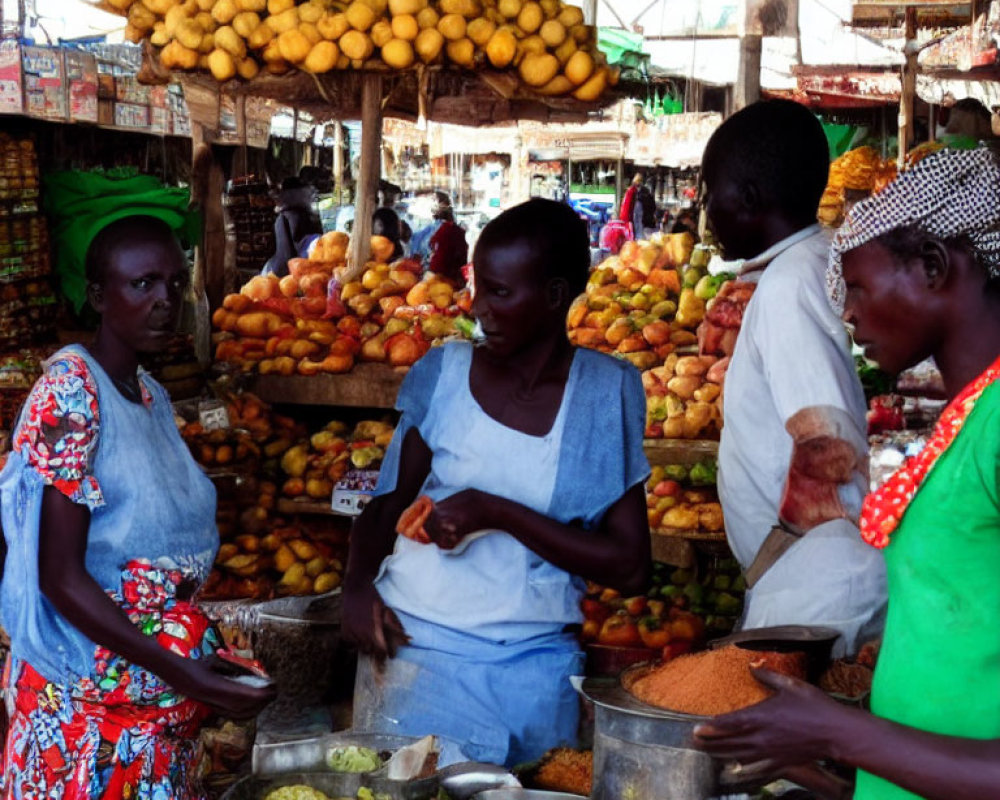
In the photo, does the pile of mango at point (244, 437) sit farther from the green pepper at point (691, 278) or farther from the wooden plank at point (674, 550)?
the green pepper at point (691, 278)

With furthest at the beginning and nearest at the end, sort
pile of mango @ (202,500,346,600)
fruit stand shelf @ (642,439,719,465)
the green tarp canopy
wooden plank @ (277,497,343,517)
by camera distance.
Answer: the green tarp canopy, wooden plank @ (277,497,343,517), fruit stand shelf @ (642,439,719,465), pile of mango @ (202,500,346,600)

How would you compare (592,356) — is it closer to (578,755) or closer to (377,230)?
(578,755)

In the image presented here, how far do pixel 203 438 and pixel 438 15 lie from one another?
2023 millimetres

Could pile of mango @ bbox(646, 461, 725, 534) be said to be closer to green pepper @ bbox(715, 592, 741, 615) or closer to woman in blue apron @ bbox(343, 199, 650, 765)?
green pepper @ bbox(715, 592, 741, 615)

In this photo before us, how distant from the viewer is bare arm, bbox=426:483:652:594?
234cm

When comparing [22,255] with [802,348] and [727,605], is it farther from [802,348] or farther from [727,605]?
[802,348]

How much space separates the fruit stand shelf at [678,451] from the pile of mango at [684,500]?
4 centimetres

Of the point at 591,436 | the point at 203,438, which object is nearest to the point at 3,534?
the point at 591,436

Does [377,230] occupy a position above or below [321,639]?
above

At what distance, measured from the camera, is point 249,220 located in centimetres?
593

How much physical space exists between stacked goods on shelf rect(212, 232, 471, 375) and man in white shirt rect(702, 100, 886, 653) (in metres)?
2.55

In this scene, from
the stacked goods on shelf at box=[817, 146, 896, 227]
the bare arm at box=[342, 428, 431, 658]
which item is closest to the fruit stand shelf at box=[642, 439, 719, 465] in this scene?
the bare arm at box=[342, 428, 431, 658]

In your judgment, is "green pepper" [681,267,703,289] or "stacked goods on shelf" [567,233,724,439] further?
"green pepper" [681,267,703,289]

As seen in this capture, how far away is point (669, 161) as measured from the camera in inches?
650
